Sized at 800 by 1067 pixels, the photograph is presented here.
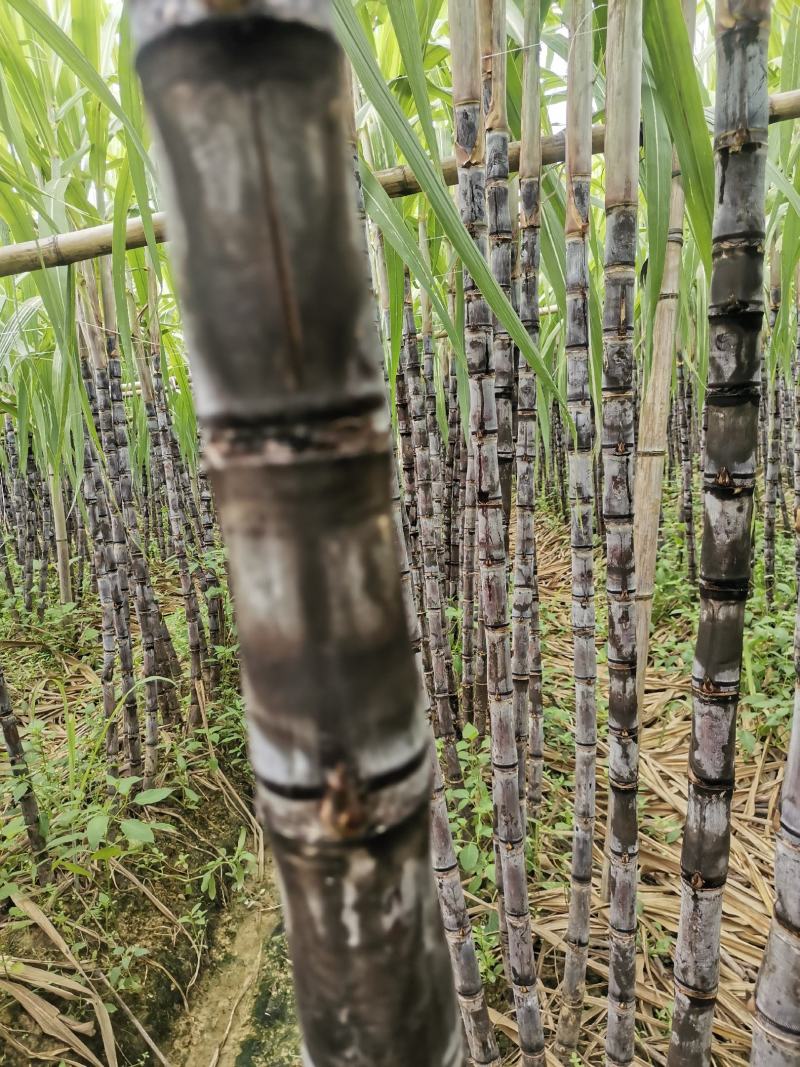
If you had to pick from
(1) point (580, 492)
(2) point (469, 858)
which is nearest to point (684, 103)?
(1) point (580, 492)

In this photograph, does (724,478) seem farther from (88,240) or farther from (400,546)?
(88,240)

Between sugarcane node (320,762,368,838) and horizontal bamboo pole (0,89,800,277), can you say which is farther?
horizontal bamboo pole (0,89,800,277)

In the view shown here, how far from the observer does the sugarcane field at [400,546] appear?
158mm

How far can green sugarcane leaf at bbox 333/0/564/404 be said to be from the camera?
0.40m

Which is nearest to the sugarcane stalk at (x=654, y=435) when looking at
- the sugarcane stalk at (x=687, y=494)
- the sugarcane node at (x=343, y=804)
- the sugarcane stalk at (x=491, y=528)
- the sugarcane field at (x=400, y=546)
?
the sugarcane field at (x=400, y=546)

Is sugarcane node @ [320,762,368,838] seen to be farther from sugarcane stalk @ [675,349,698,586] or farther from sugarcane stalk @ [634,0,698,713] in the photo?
sugarcane stalk @ [675,349,698,586]

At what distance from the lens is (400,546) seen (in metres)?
Answer: 0.54

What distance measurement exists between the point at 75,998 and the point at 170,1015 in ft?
0.59

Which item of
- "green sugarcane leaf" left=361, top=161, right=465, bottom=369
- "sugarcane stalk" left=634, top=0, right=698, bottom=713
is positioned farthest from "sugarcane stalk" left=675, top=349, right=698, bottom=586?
"green sugarcane leaf" left=361, top=161, right=465, bottom=369

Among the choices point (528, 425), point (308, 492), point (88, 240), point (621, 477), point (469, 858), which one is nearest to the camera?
point (308, 492)

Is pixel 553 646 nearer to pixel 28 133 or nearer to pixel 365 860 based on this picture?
pixel 28 133

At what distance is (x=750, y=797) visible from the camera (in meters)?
1.60

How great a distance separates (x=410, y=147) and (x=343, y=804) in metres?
0.41

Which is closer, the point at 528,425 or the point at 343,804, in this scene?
the point at 343,804
